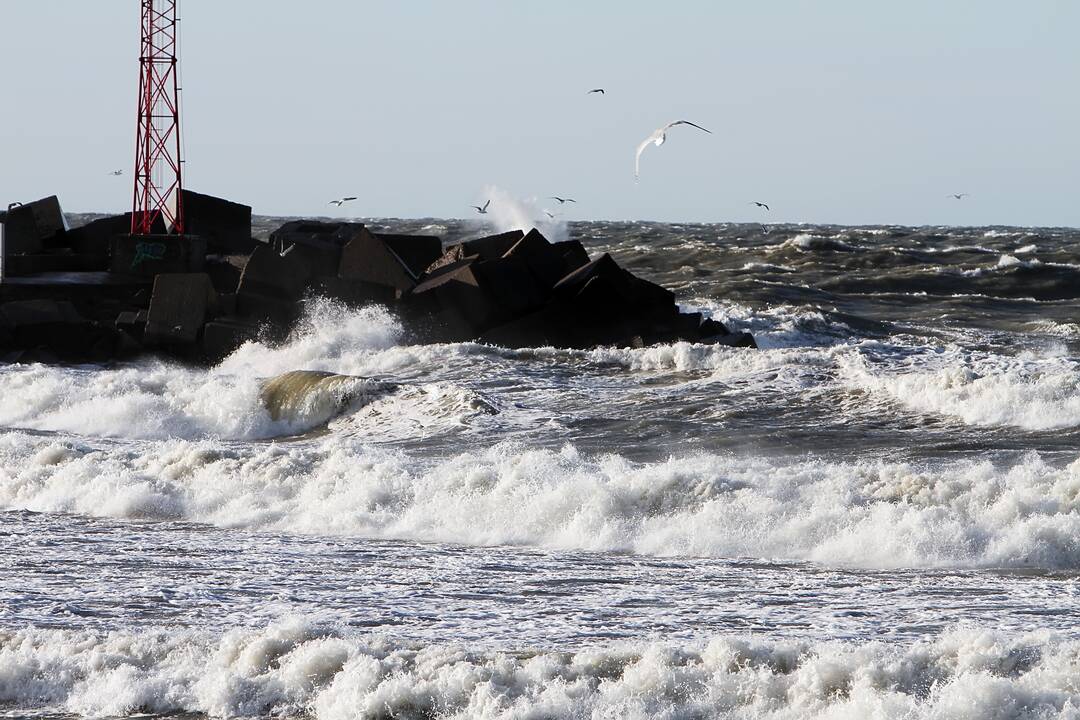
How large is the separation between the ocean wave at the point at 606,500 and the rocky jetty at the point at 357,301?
7559mm

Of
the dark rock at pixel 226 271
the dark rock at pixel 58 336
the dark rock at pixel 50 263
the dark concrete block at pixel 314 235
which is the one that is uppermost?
the dark concrete block at pixel 314 235

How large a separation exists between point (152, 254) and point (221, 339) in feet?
13.8

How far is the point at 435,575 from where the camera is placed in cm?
941

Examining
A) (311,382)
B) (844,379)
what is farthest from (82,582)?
(844,379)

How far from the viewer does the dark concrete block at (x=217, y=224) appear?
28.7m

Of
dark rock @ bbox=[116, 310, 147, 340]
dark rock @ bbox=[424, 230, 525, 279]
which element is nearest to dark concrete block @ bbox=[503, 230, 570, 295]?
dark rock @ bbox=[424, 230, 525, 279]

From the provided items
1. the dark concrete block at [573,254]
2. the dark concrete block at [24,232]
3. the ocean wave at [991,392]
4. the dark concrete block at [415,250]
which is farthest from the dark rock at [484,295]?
the dark concrete block at [24,232]

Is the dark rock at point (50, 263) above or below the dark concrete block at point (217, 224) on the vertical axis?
below

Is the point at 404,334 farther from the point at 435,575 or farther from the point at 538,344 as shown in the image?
the point at 435,575

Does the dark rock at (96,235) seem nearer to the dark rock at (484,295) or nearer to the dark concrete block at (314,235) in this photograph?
the dark concrete block at (314,235)

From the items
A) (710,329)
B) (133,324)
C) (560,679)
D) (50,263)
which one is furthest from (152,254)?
(560,679)

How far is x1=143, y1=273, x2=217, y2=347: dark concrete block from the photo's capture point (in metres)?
22.0

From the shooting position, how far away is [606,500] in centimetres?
1117

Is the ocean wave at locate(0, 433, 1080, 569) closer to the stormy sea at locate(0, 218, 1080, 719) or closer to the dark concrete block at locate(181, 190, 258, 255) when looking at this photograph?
the stormy sea at locate(0, 218, 1080, 719)
